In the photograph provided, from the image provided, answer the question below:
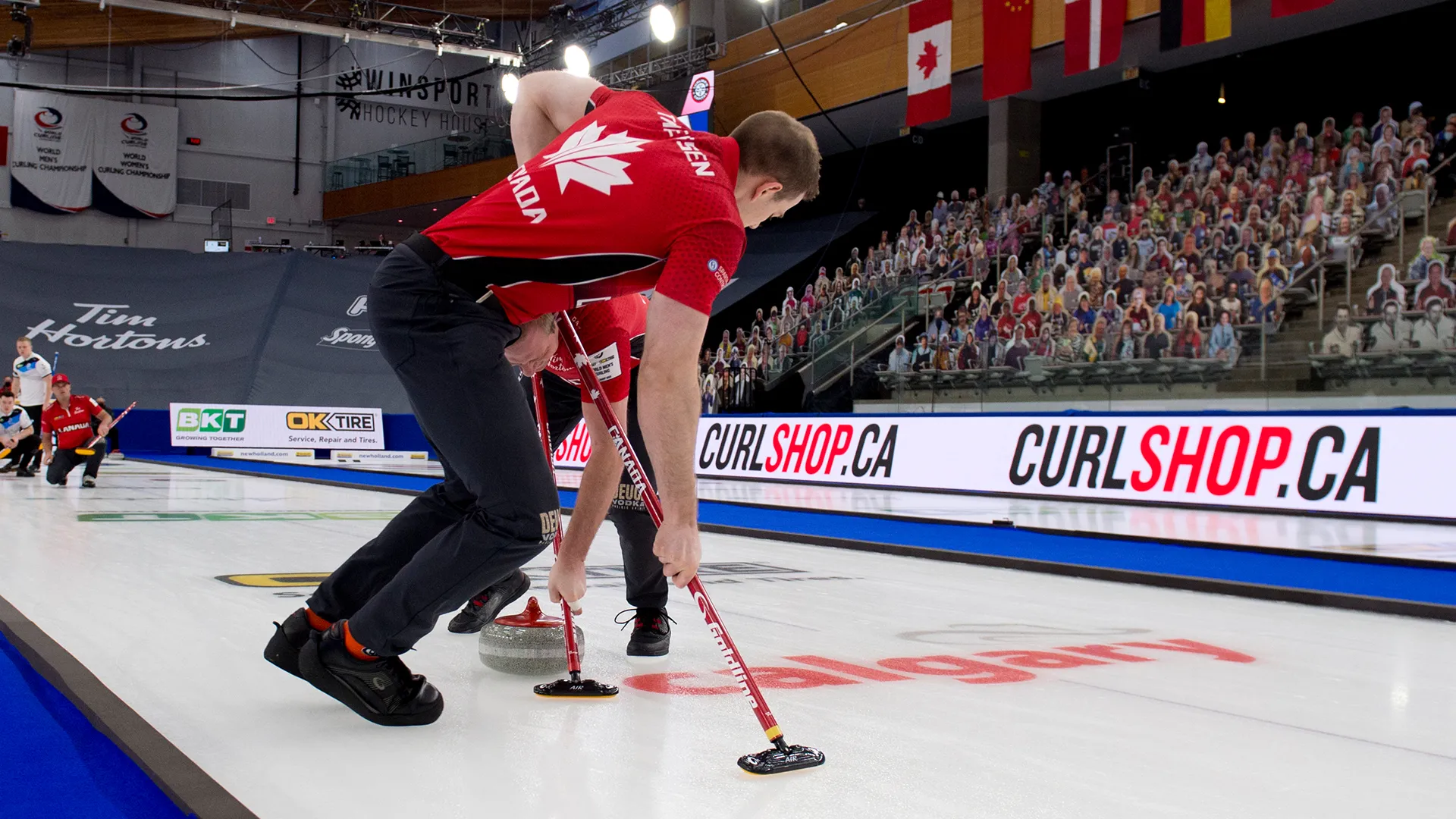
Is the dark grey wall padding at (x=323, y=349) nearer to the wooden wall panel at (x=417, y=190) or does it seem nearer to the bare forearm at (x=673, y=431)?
the wooden wall panel at (x=417, y=190)

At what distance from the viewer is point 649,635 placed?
370 cm

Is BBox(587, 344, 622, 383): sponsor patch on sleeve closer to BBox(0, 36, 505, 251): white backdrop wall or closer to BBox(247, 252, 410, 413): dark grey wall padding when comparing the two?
BBox(247, 252, 410, 413): dark grey wall padding

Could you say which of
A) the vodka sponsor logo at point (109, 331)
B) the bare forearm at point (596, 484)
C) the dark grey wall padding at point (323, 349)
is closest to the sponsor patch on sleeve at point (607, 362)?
the bare forearm at point (596, 484)

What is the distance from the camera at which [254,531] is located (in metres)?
7.46

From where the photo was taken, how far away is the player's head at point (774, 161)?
265 centimetres

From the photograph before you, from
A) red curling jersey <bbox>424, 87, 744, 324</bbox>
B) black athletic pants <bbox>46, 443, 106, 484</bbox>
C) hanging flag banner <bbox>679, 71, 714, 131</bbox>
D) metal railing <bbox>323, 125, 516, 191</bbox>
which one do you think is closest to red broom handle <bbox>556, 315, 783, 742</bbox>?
red curling jersey <bbox>424, 87, 744, 324</bbox>

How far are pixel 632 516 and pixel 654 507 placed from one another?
89 cm

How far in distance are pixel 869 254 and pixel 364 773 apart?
18.2m

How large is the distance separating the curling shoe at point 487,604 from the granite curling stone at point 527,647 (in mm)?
627

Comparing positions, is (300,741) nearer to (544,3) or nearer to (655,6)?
(655,6)

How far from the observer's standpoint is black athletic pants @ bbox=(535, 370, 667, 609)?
374cm

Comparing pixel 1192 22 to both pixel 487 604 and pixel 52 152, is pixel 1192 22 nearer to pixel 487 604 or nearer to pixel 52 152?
pixel 487 604

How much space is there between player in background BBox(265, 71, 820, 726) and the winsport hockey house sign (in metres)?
7.32

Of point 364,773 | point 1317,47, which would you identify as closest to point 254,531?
point 364,773
